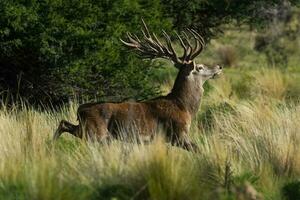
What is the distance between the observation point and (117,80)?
14945mm

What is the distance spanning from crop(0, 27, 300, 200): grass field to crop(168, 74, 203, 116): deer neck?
1.59 ft

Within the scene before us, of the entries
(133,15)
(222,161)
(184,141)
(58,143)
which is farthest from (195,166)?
(133,15)

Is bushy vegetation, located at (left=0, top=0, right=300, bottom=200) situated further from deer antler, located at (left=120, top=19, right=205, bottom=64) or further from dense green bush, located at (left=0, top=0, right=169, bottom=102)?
deer antler, located at (left=120, top=19, right=205, bottom=64)

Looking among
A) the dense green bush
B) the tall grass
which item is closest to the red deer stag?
the tall grass

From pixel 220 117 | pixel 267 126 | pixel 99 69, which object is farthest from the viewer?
pixel 99 69

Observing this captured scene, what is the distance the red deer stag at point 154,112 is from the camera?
33.9 ft

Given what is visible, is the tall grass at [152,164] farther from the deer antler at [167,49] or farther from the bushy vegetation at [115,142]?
the deer antler at [167,49]

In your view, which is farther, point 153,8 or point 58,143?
point 153,8

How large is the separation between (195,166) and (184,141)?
173cm

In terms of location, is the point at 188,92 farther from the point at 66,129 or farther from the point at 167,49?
the point at 66,129

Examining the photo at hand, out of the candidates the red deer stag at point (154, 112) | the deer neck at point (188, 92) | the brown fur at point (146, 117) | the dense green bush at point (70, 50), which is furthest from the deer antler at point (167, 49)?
the dense green bush at point (70, 50)

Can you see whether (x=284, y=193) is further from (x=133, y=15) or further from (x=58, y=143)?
(x=133, y=15)

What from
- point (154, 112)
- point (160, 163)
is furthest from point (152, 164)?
point (154, 112)

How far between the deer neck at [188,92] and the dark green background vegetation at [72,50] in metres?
2.75
